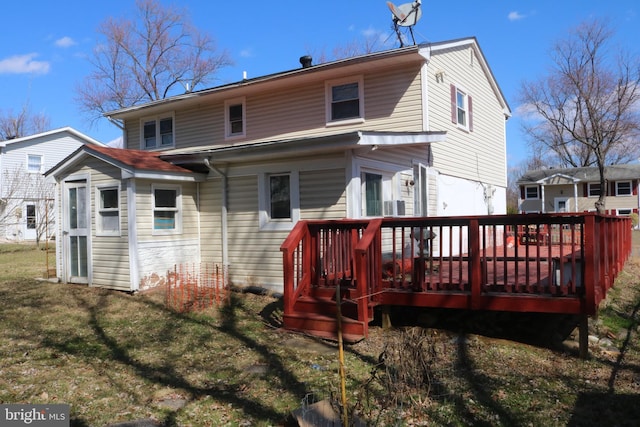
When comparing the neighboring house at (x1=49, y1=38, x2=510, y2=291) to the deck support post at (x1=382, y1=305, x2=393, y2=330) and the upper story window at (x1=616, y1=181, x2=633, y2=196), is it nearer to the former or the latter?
the deck support post at (x1=382, y1=305, x2=393, y2=330)

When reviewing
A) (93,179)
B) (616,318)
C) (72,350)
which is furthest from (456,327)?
(93,179)

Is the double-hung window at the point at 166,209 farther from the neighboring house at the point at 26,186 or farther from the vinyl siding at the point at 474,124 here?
the neighboring house at the point at 26,186

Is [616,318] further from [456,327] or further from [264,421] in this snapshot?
[264,421]

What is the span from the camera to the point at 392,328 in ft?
21.9

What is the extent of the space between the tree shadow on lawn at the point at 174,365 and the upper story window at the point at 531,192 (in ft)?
121

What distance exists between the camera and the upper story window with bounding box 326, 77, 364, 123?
10.9 meters

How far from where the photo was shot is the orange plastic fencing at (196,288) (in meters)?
8.54

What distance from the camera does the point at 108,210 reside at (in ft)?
33.0

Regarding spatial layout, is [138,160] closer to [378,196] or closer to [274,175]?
[274,175]

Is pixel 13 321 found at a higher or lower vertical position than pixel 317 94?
lower

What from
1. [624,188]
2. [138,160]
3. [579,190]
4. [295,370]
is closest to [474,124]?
[138,160]

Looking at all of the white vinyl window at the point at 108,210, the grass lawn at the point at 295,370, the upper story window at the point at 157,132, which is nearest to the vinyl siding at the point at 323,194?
the grass lawn at the point at 295,370

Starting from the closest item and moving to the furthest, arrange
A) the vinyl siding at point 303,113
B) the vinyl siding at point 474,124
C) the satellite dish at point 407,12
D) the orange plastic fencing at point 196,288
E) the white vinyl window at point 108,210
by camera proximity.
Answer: the orange plastic fencing at point 196,288
the white vinyl window at point 108,210
the vinyl siding at point 303,113
the vinyl siding at point 474,124
the satellite dish at point 407,12

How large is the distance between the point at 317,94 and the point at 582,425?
9.08 meters
